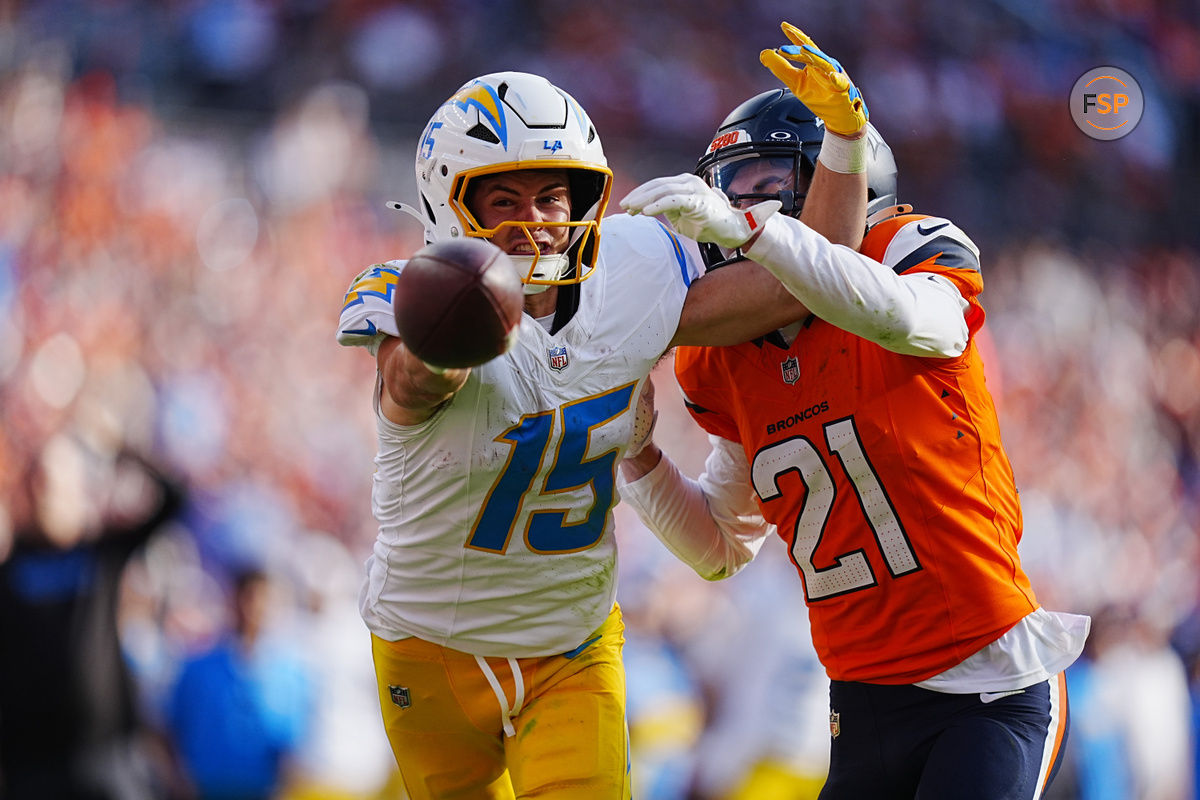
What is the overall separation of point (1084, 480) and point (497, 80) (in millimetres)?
7168

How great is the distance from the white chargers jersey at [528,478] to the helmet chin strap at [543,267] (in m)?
0.08

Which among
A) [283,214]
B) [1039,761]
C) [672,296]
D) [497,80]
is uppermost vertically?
[283,214]

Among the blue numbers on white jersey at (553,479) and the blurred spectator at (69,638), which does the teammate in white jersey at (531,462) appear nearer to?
the blue numbers on white jersey at (553,479)

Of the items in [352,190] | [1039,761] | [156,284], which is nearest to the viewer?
[1039,761]

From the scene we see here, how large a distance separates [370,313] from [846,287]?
36.5 inches

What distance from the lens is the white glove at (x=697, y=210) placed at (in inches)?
96.9

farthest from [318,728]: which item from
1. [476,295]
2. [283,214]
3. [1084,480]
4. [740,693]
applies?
[1084,480]

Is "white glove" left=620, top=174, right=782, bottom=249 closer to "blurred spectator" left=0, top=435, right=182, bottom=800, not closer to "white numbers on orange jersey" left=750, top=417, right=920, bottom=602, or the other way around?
"white numbers on orange jersey" left=750, top=417, right=920, bottom=602

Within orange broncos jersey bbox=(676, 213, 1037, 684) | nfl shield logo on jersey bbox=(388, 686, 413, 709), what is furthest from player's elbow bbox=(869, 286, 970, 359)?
nfl shield logo on jersey bbox=(388, 686, 413, 709)

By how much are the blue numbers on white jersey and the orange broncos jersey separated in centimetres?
Answer: 41

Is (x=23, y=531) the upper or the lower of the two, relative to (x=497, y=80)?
lower

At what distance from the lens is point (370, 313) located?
246cm

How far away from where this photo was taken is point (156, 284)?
6.02m

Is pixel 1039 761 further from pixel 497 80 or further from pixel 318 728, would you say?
pixel 318 728
